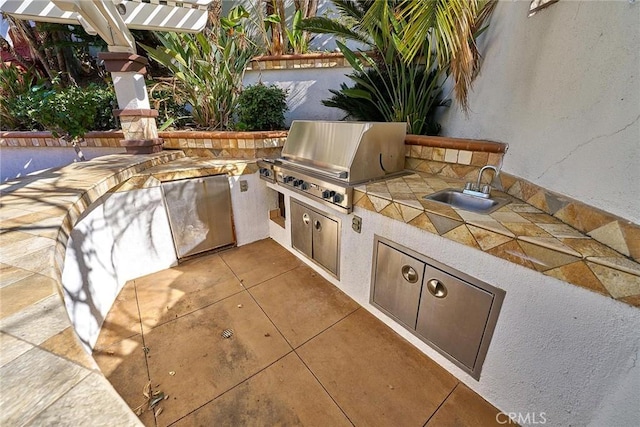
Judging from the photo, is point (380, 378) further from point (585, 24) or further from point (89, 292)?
point (585, 24)

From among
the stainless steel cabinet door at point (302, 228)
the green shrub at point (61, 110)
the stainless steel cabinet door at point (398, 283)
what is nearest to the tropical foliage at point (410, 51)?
the stainless steel cabinet door at point (302, 228)

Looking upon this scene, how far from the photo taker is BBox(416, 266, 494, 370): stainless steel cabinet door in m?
1.47

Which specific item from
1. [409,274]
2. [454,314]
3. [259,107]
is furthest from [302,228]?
[259,107]

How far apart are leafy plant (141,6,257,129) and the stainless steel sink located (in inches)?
124

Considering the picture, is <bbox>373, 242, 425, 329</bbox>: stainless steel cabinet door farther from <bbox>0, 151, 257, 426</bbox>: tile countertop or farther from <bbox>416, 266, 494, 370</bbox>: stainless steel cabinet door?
<bbox>0, 151, 257, 426</bbox>: tile countertop

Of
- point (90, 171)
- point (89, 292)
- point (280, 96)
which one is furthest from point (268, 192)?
point (89, 292)

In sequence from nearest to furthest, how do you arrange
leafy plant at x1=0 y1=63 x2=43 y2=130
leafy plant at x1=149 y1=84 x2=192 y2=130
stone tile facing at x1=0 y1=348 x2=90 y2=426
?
1. stone tile facing at x1=0 y1=348 x2=90 y2=426
2. leafy plant at x1=149 y1=84 x2=192 y2=130
3. leafy plant at x1=0 y1=63 x2=43 y2=130

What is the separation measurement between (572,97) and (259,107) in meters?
3.08

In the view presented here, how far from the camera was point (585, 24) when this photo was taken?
4.37ft

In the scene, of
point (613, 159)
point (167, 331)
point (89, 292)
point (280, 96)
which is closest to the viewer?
point (613, 159)

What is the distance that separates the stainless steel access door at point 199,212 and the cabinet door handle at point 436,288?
2365 mm

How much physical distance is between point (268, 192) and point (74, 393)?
2817mm

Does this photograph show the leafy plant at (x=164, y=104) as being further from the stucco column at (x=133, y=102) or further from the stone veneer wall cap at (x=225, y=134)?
the stucco column at (x=133, y=102)

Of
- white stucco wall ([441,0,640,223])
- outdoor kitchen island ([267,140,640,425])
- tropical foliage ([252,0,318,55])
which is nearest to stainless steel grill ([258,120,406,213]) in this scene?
outdoor kitchen island ([267,140,640,425])
